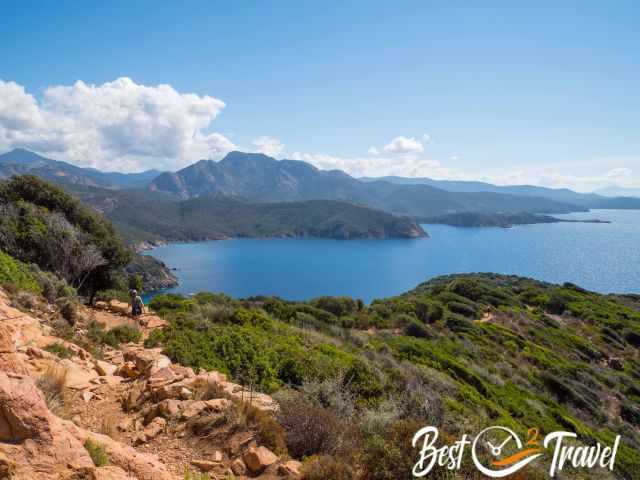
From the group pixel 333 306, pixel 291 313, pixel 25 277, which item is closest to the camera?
pixel 25 277

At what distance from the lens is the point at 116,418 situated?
17.6 ft

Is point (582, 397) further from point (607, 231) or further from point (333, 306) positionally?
point (607, 231)

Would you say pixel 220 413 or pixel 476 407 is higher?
pixel 220 413

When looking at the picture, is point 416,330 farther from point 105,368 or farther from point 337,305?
point 105,368

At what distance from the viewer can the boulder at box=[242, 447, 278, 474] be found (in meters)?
4.29

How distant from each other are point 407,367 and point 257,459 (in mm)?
9757

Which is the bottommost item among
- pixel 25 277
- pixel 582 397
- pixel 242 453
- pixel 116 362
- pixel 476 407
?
pixel 582 397

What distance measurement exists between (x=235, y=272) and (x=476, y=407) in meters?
94.0

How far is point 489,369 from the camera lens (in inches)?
711

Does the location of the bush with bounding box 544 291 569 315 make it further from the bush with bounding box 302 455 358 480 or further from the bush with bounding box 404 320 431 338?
the bush with bounding box 302 455 358 480

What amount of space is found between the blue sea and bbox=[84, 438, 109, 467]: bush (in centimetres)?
7349

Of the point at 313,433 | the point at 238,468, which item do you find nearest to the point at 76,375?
the point at 238,468

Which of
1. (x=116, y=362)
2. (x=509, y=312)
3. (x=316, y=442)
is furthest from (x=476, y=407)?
(x=509, y=312)

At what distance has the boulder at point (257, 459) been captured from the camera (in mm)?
4285
